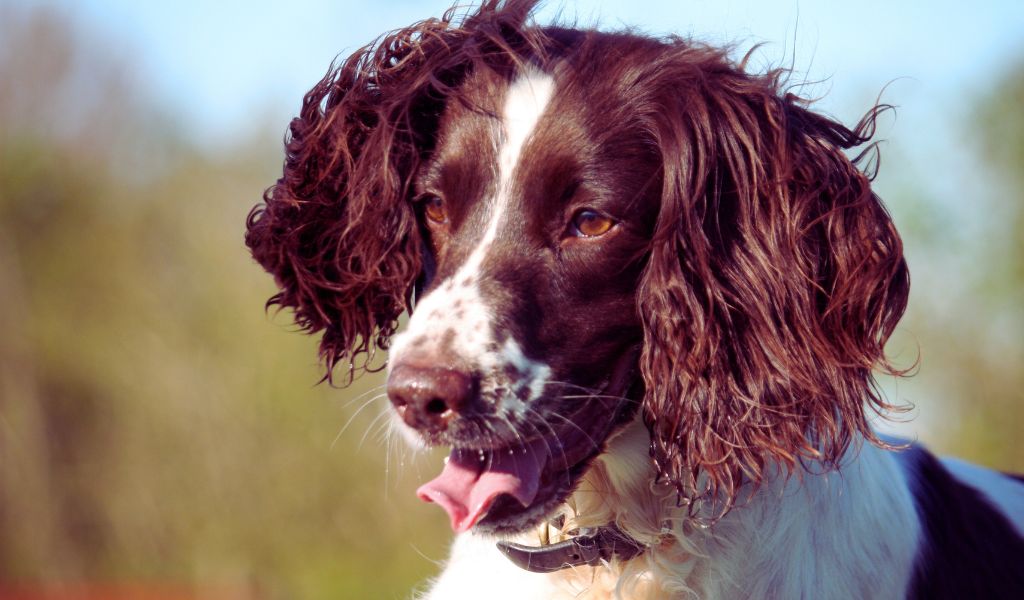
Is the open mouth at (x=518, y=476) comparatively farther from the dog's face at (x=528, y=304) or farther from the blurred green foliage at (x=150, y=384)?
the blurred green foliage at (x=150, y=384)

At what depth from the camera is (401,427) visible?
2.41m

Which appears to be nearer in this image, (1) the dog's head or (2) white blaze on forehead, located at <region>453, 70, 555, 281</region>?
(1) the dog's head

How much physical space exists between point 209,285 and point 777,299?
1598cm

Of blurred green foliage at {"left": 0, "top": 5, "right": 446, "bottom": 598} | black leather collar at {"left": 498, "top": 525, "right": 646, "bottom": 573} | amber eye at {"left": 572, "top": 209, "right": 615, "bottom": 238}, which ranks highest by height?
amber eye at {"left": 572, "top": 209, "right": 615, "bottom": 238}

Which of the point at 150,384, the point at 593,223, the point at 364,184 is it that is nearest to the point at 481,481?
the point at 593,223

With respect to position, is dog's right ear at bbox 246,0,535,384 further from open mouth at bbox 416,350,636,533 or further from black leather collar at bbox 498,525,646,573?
black leather collar at bbox 498,525,646,573

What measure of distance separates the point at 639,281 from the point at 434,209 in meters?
0.64

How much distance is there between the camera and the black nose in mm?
2270

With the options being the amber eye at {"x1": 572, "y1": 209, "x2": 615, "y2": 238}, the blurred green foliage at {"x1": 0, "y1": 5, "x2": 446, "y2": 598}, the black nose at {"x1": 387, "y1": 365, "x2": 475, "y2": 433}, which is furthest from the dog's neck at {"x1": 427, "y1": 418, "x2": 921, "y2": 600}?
the blurred green foliage at {"x1": 0, "y1": 5, "x2": 446, "y2": 598}

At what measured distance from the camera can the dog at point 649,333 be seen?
8.04ft

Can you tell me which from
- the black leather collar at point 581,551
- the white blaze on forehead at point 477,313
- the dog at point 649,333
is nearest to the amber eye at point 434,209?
the dog at point 649,333

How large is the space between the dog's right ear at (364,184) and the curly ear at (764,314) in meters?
0.73

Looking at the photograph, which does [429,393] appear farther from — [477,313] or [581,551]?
[581,551]

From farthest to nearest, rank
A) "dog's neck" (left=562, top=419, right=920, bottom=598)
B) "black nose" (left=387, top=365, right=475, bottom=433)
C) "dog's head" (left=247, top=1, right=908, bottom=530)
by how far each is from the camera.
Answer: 1. "dog's neck" (left=562, top=419, right=920, bottom=598)
2. "dog's head" (left=247, top=1, right=908, bottom=530)
3. "black nose" (left=387, top=365, right=475, bottom=433)
